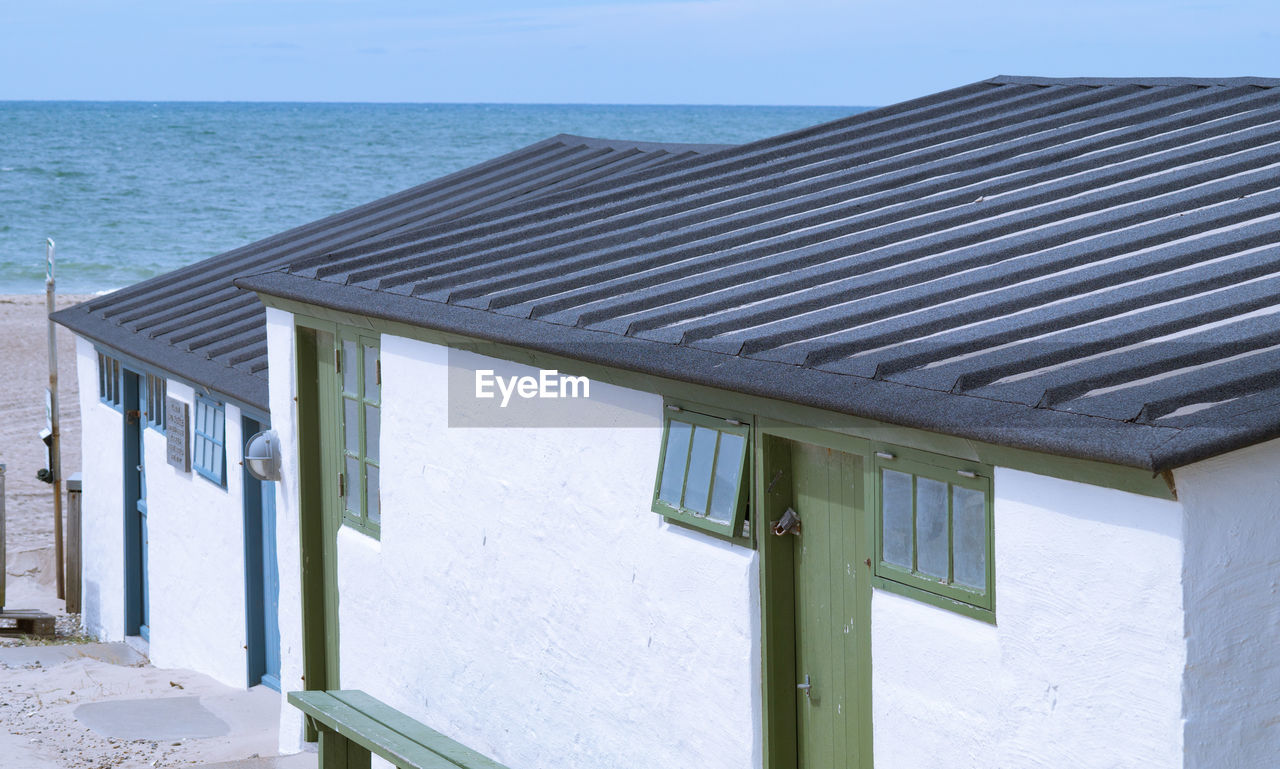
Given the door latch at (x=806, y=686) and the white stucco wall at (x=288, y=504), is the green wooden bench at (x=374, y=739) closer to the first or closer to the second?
the door latch at (x=806, y=686)

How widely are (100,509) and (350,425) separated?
6653 mm

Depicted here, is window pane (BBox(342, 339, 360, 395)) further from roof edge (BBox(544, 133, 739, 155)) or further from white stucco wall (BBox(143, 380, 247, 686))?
roof edge (BBox(544, 133, 739, 155))

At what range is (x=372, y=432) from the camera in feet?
25.2

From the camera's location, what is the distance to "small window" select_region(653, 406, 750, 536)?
17.6 ft

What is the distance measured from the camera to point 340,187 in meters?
75.1

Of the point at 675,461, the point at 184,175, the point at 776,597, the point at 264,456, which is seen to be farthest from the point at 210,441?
the point at 184,175

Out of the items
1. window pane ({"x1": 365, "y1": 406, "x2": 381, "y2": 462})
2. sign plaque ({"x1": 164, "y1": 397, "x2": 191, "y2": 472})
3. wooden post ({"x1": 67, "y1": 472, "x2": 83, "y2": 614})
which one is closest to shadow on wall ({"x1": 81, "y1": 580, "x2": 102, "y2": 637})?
wooden post ({"x1": 67, "y1": 472, "x2": 83, "y2": 614})

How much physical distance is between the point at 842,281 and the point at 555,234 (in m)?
2.49

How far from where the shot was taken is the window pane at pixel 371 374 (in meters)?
7.53

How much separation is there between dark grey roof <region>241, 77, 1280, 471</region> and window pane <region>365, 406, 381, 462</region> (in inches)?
24.7

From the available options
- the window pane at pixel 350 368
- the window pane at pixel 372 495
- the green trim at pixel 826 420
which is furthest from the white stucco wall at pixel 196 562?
the green trim at pixel 826 420

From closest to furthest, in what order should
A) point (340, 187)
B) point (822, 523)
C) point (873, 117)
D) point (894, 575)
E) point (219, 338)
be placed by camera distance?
point (894, 575), point (822, 523), point (873, 117), point (219, 338), point (340, 187)

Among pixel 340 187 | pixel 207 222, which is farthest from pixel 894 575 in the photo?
pixel 340 187

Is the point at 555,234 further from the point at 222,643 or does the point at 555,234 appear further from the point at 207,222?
the point at 207,222
